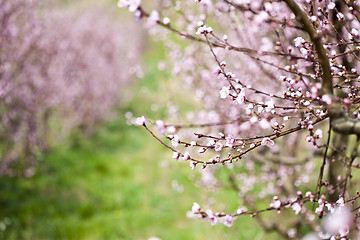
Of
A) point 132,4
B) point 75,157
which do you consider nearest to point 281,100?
point 132,4

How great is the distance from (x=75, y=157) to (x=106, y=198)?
2.62 metres

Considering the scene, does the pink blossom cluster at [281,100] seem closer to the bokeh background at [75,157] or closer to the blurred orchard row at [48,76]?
the bokeh background at [75,157]

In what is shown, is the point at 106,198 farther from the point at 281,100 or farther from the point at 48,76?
the point at 281,100

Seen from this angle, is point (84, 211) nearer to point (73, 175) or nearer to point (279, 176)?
point (73, 175)

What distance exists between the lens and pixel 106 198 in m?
7.87

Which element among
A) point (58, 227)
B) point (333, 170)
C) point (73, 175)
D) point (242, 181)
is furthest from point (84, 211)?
point (333, 170)

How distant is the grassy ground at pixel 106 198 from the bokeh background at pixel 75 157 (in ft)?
0.07

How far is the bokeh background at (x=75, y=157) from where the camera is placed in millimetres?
6703

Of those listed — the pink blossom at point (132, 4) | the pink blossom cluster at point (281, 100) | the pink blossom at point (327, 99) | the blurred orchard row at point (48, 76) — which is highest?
the blurred orchard row at point (48, 76)

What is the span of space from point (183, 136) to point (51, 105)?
13.3ft

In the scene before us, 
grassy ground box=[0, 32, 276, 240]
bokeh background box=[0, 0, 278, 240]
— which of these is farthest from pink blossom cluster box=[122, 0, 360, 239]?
grassy ground box=[0, 32, 276, 240]

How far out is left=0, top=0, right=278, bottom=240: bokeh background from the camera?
6703 mm

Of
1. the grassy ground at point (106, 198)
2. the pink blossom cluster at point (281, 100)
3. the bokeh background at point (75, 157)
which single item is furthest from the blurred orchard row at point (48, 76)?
the pink blossom cluster at point (281, 100)

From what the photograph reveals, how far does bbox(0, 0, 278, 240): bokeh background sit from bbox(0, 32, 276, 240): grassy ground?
22 millimetres
